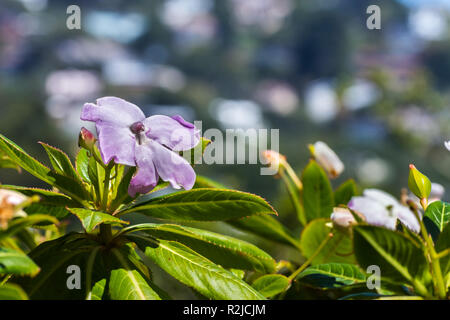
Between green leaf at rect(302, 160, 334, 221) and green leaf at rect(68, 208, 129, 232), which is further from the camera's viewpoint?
green leaf at rect(302, 160, 334, 221)

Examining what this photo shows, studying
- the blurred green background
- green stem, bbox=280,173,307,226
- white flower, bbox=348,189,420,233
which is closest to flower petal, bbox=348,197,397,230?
white flower, bbox=348,189,420,233

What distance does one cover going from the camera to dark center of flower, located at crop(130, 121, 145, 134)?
38 centimetres

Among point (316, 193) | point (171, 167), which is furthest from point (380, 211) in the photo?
point (171, 167)

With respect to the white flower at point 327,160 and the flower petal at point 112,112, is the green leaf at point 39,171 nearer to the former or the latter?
the flower petal at point 112,112

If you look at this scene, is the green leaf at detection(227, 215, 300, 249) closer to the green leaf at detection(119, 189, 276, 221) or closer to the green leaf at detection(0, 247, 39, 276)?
the green leaf at detection(119, 189, 276, 221)

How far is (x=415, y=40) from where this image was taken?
18.3 metres

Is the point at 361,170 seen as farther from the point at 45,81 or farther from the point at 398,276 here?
the point at 398,276

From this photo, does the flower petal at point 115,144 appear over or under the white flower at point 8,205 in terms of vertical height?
over

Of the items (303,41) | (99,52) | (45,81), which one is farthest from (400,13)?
(45,81)

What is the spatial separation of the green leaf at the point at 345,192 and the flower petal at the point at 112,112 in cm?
28

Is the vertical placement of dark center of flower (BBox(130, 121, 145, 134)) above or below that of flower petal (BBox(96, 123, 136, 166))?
above

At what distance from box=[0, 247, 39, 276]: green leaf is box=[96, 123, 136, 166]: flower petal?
0.30ft

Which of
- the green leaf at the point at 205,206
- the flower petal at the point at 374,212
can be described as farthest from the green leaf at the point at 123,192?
the flower petal at the point at 374,212

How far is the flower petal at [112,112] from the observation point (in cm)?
37
